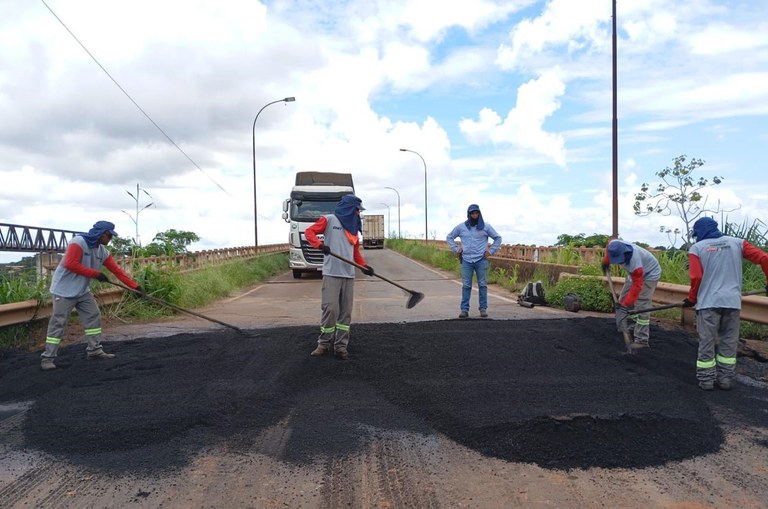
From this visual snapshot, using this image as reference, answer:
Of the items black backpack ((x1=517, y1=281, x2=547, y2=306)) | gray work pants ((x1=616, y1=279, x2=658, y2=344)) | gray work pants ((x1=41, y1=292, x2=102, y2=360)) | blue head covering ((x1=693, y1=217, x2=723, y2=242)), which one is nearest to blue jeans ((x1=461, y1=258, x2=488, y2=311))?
black backpack ((x1=517, y1=281, x2=547, y2=306))

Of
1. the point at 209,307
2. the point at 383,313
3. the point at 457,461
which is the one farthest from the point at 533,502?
the point at 209,307

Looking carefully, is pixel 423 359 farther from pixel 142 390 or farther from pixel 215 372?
pixel 142 390

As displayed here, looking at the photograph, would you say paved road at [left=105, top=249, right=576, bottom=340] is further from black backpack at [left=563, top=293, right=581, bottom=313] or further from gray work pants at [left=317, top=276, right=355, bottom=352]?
gray work pants at [left=317, top=276, right=355, bottom=352]

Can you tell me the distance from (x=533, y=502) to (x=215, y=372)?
3766 mm

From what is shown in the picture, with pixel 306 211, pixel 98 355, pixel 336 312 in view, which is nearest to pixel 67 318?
pixel 98 355

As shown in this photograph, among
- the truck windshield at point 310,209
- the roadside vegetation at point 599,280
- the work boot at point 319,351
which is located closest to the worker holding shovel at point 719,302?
the roadside vegetation at point 599,280

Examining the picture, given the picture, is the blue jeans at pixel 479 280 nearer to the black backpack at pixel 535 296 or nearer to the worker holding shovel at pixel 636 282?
the black backpack at pixel 535 296

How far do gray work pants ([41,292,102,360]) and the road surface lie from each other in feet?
0.98

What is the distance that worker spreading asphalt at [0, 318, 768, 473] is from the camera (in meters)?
4.37

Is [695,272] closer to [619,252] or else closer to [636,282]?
[636,282]

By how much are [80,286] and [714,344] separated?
661cm

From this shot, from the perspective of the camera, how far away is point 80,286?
7238 millimetres

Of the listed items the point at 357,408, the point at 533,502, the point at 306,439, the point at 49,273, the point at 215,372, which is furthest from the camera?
the point at 49,273

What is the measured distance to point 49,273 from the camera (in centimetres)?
977
